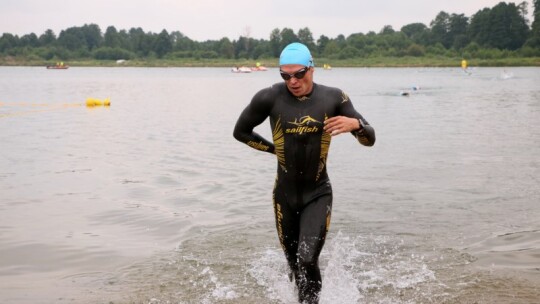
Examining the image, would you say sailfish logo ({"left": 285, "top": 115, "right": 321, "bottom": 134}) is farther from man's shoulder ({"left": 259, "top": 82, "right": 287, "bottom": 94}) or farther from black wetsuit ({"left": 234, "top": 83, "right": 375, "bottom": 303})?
man's shoulder ({"left": 259, "top": 82, "right": 287, "bottom": 94})

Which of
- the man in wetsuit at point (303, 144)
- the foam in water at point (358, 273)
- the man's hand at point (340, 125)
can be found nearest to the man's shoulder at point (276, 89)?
the man in wetsuit at point (303, 144)

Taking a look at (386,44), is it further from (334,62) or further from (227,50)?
(227,50)

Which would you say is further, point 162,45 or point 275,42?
point 162,45

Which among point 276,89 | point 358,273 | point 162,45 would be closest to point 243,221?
point 358,273

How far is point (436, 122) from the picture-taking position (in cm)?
2850

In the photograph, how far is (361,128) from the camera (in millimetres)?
5957

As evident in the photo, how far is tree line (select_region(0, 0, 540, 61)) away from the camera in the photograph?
15650 centimetres

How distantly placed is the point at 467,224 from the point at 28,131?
1866 centimetres

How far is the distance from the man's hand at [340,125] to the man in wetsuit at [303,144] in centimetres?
19

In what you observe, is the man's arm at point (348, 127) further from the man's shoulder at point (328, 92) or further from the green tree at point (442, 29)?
the green tree at point (442, 29)

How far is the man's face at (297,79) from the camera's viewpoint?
6.12 meters

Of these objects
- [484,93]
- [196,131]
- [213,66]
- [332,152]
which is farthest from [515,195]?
[213,66]

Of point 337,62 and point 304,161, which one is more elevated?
point 304,161

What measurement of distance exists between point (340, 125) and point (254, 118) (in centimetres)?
110
